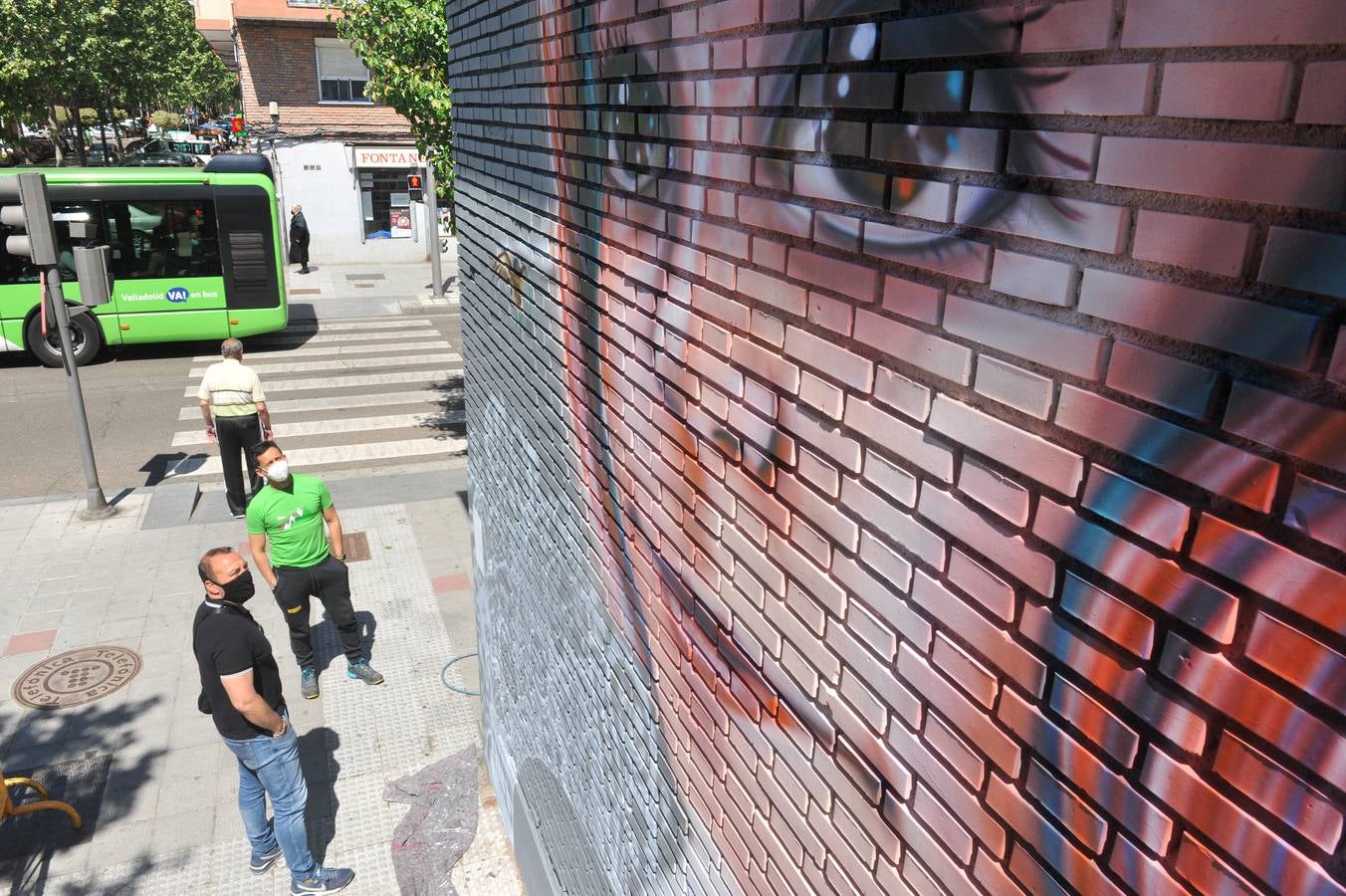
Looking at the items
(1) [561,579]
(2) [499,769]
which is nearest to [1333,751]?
(1) [561,579]

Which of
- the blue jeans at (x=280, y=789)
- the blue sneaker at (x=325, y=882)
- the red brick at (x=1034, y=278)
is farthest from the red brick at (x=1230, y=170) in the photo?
the blue sneaker at (x=325, y=882)

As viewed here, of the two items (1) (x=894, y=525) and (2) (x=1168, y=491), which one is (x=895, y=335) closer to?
(1) (x=894, y=525)

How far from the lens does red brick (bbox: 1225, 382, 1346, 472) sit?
97 cm

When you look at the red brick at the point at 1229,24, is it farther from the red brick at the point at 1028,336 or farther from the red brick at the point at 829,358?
the red brick at the point at 829,358

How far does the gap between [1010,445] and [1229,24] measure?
1.92 ft

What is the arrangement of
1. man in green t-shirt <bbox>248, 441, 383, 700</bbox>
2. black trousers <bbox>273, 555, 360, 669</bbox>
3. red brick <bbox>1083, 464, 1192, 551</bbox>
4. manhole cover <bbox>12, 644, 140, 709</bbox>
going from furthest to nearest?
manhole cover <bbox>12, 644, 140, 709</bbox>, black trousers <bbox>273, 555, 360, 669</bbox>, man in green t-shirt <bbox>248, 441, 383, 700</bbox>, red brick <bbox>1083, 464, 1192, 551</bbox>

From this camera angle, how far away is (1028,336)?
1.33 metres

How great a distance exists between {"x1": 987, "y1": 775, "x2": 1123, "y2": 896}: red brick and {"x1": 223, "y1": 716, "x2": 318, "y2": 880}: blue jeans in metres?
4.08

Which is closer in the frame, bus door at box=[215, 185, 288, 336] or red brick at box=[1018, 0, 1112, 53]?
red brick at box=[1018, 0, 1112, 53]

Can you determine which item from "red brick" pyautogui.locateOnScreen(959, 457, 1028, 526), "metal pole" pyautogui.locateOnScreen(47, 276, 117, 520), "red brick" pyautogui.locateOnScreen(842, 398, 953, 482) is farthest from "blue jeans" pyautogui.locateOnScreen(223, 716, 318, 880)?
"metal pole" pyautogui.locateOnScreen(47, 276, 117, 520)

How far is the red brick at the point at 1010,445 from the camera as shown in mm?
1299

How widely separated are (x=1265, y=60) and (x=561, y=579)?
3.07 m

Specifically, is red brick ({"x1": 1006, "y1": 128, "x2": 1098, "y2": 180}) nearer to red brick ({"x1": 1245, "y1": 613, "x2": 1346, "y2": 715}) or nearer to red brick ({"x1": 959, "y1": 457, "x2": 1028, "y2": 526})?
red brick ({"x1": 959, "y1": 457, "x2": 1028, "y2": 526})

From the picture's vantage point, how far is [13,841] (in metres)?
5.07
